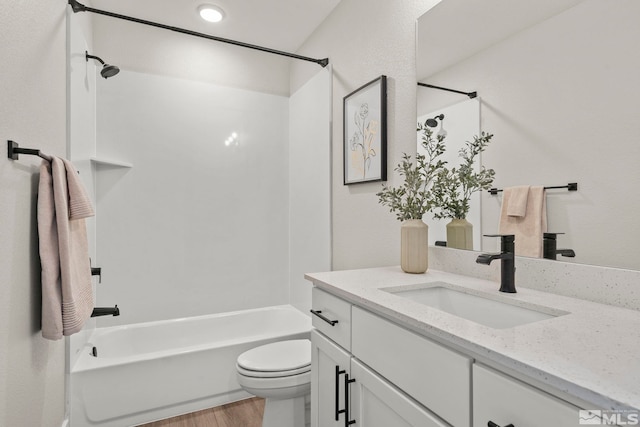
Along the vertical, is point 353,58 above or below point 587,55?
above

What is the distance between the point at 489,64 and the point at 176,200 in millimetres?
2297

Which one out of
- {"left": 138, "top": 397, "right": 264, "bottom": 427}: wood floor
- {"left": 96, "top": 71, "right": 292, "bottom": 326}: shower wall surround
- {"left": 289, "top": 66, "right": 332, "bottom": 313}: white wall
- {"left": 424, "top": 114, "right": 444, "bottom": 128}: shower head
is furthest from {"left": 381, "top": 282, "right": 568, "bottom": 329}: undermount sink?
{"left": 96, "top": 71, "right": 292, "bottom": 326}: shower wall surround

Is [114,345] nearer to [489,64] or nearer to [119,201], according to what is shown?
[119,201]

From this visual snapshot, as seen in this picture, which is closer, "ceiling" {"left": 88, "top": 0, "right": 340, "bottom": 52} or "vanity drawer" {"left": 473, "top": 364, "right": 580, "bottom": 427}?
"vanity drawer" {"left": 473, "top": 364, "right": 580, "bottom": 427}

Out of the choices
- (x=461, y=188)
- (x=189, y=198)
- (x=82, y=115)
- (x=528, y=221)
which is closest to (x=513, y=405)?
(x=528, y=221)

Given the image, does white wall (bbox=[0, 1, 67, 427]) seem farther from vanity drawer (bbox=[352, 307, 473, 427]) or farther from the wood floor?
vanity drawer (bbox=[352, 307, 473, 427])

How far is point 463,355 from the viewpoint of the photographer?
0.72 meters

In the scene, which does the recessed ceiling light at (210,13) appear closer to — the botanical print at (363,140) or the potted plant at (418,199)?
the botanical print at (363,140)

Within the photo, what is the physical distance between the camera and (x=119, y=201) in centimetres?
245

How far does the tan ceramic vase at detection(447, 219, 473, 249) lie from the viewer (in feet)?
4.46

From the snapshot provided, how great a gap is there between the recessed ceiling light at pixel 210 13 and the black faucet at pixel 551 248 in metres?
2.39

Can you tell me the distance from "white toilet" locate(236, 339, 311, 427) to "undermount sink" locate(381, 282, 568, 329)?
0.80 metres

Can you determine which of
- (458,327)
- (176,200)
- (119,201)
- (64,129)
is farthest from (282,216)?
(458,327)

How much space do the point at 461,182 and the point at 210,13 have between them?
2.10 m
